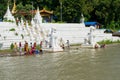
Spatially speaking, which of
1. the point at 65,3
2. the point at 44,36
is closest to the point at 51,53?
the point at 44,36

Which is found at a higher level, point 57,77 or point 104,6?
point 104,6

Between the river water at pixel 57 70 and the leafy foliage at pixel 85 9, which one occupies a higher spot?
the leafy foliage at pixel 85 9

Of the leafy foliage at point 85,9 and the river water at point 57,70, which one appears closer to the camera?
the river water at point 57,70

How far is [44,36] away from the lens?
3784 cm

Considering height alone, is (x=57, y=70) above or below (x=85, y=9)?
below

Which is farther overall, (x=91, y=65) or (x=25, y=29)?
(x=25, y=29)

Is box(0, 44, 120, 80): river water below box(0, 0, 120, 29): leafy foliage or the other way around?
below

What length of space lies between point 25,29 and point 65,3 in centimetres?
2559

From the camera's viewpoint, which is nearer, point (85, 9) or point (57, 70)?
point (57, 70)

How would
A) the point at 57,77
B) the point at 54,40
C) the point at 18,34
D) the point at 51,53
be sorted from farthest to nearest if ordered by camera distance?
the point at 18,34 → the point at 54,40 → the point at 51,53 → the point at 57,77

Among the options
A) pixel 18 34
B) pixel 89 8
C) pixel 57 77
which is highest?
pixel 89 8

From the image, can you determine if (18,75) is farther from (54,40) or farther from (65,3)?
(65,3)

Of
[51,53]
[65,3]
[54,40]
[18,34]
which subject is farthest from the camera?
[65,3]

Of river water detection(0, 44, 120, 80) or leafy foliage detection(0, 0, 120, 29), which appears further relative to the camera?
leafy foliage detection(0, 0, 120, 29)
